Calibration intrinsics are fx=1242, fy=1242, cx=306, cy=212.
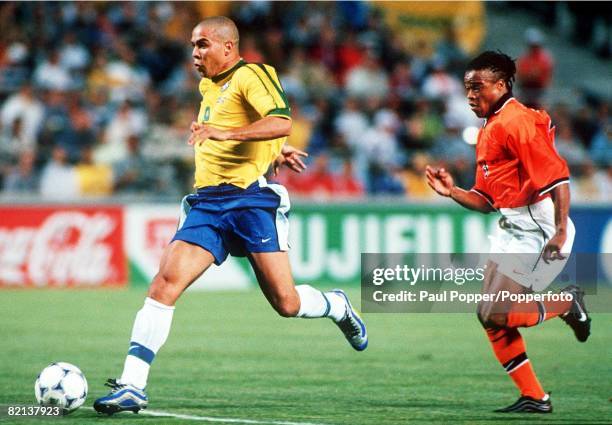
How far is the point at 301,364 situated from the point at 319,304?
5.97ft

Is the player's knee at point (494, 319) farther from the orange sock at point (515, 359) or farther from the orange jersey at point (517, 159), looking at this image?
the orange jersey at point (517, 159)

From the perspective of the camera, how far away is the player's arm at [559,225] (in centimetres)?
709

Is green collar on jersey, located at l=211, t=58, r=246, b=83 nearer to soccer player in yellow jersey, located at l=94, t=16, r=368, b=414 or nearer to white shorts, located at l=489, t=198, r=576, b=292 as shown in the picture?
soccer player in yellow jersey, located at l=94, t=16, r=368, b=414

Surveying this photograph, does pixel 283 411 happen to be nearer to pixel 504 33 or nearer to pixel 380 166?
pixel 380 166

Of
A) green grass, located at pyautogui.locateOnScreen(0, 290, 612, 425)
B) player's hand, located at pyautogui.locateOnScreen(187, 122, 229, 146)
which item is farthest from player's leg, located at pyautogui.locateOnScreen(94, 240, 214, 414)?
player's hand, located at pyautogui.locateOnScreen(187, 122, 229, 146)

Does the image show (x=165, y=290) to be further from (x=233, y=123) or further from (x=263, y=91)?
(x=263, y=91)

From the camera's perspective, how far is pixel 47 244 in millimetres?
16453

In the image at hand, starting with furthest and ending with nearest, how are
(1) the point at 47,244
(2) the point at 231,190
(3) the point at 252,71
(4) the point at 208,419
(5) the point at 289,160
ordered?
(1) the point at 47,244, (5) the point at 289,160, (2) the point at 231,190, (3) the point at 252,71, (4) the point at 208,419

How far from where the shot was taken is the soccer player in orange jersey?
7289 millimetres

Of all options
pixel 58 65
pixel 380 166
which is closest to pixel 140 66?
pixel 58 65

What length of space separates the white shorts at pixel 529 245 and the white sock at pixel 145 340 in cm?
201

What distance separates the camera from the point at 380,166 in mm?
17938
